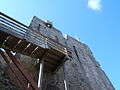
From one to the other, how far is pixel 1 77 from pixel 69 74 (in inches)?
199

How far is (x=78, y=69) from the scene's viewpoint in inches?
498

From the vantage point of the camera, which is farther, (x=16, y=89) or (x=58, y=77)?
(x=58, y=77)

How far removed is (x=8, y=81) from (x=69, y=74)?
4.78m

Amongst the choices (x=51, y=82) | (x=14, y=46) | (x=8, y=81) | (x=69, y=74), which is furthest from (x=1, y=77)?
(x=69, y=74)

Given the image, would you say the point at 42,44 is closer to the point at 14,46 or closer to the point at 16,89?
the point at 14,46

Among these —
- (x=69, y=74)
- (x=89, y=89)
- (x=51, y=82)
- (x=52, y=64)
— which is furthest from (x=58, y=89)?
(x=89, y=89)

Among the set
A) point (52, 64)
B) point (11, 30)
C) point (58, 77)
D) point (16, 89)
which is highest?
point (11, 30)

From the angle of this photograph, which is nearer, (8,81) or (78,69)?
(8,81)

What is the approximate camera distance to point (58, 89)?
8.88 m

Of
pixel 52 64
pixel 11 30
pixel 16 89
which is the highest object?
pixel 11 30

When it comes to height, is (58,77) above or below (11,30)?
below

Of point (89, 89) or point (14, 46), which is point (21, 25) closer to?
point (14, 46)

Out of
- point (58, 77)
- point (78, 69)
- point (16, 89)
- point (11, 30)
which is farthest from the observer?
point (78, 69)

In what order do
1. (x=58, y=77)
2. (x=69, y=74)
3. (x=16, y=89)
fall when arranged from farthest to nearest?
(x=69, y=74), (x=58, y=77), (x=16, y=89)
